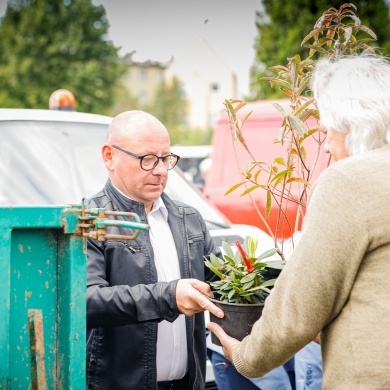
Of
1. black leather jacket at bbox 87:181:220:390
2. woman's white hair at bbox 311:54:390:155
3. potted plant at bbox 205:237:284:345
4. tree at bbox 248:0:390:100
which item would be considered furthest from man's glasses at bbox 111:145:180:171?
tree at bbox 248:0:390:100

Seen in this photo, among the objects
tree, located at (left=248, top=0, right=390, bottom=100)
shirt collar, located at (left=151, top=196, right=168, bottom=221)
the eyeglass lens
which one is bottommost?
shirt collar, located at (left=151, top=196, right=168, bottom=221)

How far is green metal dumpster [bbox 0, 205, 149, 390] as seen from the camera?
1.88m

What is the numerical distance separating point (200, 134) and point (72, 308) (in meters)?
50.3

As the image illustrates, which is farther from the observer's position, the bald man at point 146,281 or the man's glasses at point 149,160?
the man's glasses at point 149,160

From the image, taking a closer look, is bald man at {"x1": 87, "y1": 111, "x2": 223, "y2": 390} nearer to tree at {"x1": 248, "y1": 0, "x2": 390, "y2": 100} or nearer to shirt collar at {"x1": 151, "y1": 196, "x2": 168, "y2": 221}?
shirt collar at {"x1": 151, "y1": 196, "x2": 168, "y2": 221}

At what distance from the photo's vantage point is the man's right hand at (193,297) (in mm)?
2324

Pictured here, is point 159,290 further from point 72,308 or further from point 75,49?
point 75,49

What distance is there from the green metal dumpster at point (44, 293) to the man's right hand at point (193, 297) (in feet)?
1.58

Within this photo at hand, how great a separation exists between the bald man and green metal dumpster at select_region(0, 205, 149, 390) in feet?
1.36

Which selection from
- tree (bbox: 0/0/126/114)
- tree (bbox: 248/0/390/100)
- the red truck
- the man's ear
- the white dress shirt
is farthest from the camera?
tree (bbox: 0/0/126/114)

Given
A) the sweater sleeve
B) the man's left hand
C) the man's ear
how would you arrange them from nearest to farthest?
the sweater sleeve → the man's left hand → the man's ear

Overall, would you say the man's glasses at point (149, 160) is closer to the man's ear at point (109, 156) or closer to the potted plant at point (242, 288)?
the man's ear at point (109, 156)

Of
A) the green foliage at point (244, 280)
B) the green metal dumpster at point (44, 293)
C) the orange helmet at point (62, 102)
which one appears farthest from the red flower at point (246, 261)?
the orange helmet at point (62, 102)

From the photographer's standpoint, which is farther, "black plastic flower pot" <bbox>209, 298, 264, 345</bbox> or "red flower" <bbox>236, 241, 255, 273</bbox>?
"red flower" <bbox>236, 241, 255, 273</bbox>
